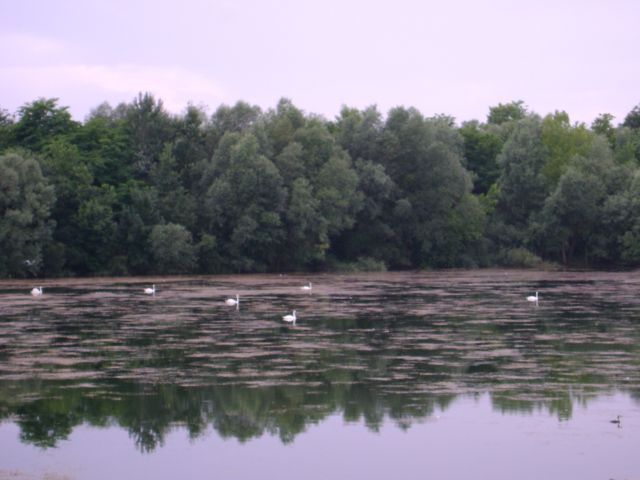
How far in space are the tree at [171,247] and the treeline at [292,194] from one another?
0.08 meters

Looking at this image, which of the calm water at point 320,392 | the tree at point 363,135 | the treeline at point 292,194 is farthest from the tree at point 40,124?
the calm water at point 320,392

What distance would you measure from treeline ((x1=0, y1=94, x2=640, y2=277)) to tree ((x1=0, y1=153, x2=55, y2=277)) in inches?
3.8

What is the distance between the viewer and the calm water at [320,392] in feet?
48.2

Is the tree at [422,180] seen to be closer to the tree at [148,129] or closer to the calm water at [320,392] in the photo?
the tree at [148,129]

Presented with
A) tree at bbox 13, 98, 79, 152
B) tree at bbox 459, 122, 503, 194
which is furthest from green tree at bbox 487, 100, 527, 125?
tree at bbox 13, 98, 79, 152

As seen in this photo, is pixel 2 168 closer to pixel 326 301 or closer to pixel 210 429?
pixel 326 301

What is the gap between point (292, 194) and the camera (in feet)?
210

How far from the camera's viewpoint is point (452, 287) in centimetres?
4909

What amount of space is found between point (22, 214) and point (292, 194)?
17.6m

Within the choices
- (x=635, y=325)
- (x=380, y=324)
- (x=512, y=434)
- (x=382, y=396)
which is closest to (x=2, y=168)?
(x=380, y=324)

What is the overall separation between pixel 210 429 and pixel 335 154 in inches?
2030

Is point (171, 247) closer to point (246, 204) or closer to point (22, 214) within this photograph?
point (246, 204)

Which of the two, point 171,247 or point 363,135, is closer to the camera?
point 171,247

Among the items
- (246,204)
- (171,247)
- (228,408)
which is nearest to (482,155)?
(246,204)
